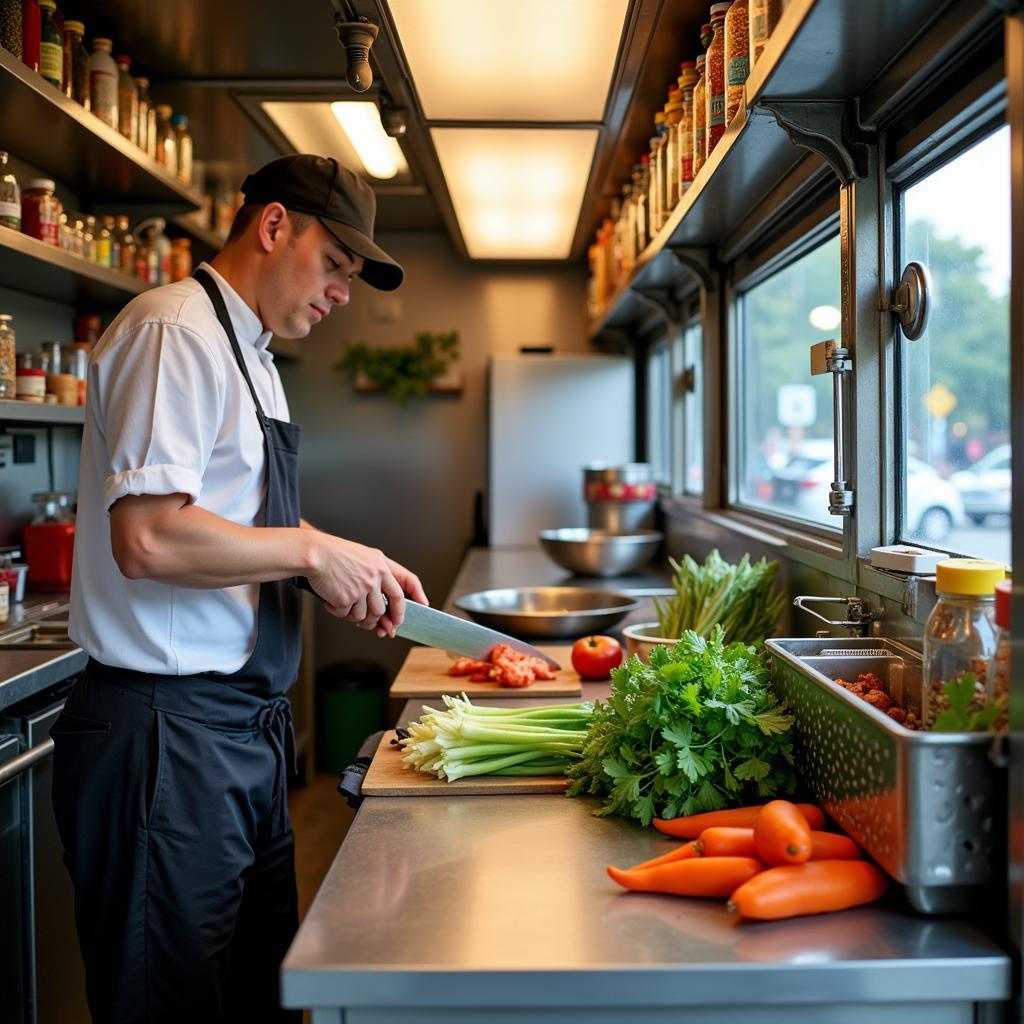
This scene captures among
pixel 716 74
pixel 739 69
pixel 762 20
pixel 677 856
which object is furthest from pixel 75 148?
pixel 677 856

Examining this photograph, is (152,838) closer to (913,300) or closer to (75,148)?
(913,300)

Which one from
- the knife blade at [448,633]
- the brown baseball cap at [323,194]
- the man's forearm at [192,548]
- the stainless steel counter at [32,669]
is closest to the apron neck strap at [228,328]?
the brown baseball cap at [323,194]

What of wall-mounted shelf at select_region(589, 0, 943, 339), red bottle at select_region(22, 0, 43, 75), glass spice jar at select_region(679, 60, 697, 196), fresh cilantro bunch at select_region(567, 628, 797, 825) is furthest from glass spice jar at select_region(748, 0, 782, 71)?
red bottle at select_region(22, 0, 43, 75)

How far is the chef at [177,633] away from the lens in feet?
5.16

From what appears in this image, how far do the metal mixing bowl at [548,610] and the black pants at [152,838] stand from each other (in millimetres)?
938

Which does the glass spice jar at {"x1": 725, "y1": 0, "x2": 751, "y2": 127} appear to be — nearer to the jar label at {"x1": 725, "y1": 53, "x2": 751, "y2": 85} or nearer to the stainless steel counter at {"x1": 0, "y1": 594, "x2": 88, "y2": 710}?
the jar label at {"x1": 725, "y1": 53, "x2": 751, "y2": 85}

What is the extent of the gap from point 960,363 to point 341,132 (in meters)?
2.41

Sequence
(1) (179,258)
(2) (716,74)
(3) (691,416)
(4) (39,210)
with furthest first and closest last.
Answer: (3) (691,416) < (1) (179,258) < (4) (39,210) < (2) (716,74)

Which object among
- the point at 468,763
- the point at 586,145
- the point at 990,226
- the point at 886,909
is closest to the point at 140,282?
the point at 586,145

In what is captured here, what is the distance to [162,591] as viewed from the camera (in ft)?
5.46

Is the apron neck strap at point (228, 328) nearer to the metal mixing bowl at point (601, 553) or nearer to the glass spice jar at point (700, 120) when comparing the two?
the glass spice jar at point (700, 120)

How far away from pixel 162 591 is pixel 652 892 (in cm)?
89

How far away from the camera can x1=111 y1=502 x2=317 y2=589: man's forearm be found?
5.06 ft

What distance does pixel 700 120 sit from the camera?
7.19 feet
